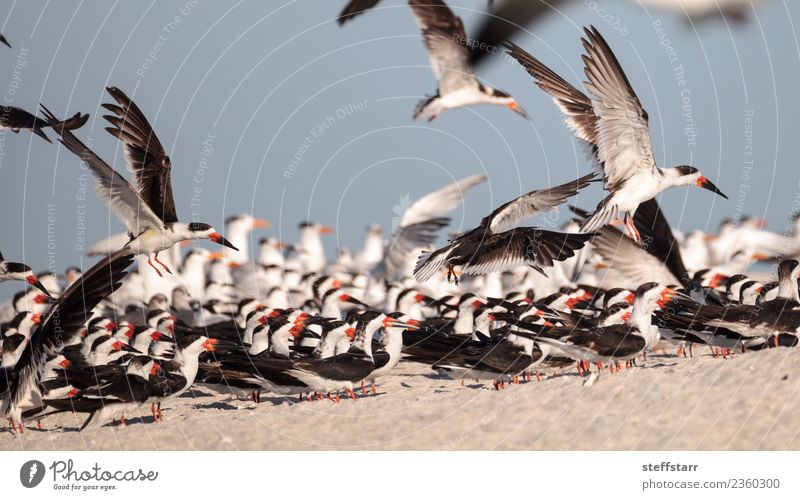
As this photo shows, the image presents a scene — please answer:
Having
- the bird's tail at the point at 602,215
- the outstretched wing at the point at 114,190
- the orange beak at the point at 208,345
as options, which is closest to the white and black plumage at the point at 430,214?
the bird's tail at the point at 602,215

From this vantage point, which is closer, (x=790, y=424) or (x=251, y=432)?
(x=790, y=424)

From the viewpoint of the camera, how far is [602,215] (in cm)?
1138

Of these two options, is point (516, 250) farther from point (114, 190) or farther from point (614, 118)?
point (114, 190)

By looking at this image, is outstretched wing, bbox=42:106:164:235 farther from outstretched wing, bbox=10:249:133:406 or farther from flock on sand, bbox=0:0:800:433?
outstretched wing, bbox=10:249:133:406

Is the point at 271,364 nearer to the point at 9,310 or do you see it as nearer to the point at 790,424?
the point at 790,424

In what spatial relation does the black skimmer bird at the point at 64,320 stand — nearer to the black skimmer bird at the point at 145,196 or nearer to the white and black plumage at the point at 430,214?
→ the black skimmer bird at the point at 145,196

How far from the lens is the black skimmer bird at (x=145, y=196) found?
35.2 feet

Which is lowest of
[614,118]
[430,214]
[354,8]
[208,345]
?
[208,345]

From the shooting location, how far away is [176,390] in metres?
11.0

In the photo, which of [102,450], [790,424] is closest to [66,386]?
[102,450]

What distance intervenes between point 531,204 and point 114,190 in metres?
3.62

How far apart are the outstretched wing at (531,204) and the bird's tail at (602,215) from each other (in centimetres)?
25

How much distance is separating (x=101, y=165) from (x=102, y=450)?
2215 millimetres

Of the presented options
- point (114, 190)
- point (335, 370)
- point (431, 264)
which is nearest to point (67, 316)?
point (114, 190)
